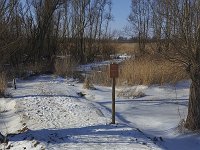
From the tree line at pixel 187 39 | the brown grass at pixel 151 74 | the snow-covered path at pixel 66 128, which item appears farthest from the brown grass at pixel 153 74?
the tree line at pixel 187 39

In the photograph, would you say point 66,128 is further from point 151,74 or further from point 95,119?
point 151,74

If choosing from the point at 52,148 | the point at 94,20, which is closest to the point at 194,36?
the point at 52,148

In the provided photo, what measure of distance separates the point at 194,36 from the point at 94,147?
2.92 metres

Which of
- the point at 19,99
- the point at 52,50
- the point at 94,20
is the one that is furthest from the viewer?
the point at 94,20

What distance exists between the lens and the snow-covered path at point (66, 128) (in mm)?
6547

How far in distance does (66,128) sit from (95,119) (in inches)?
38.6

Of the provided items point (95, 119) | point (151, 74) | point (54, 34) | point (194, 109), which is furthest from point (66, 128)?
point (54, 34)

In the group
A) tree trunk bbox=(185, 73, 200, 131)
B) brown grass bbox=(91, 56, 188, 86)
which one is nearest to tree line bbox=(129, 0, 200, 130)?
tree trunk bbox=(185, 73, 200, 131)

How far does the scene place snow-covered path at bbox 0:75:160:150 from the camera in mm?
6547

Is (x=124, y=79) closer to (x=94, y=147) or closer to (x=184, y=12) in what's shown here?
(x=184, y=12)

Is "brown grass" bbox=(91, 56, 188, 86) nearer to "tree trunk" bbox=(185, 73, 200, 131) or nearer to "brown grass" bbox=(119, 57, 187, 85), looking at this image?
"brown grass" bbox=(119, 57, 187, 85)

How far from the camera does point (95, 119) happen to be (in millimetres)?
8414

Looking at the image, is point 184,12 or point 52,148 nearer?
point 52,148

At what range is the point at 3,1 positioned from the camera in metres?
8.32
